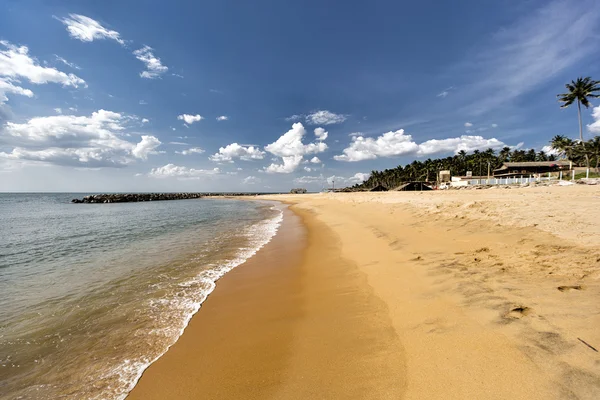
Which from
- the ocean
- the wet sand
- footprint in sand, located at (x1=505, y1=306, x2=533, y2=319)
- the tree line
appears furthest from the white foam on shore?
the tree line

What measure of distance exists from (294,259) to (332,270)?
7.00 feet

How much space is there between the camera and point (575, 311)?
11.6 feet

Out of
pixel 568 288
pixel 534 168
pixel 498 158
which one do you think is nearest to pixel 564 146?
pixel 534 168

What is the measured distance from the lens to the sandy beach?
2.79 metres

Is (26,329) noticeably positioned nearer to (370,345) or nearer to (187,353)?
(187,353)

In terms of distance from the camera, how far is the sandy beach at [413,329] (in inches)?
110

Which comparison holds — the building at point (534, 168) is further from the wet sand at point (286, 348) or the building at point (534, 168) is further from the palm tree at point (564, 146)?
the wet sand at point (286, 348)

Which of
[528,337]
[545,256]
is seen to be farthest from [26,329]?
[545,256]

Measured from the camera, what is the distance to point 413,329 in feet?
12.8

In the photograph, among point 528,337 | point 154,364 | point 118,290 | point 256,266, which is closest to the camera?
point 528,337

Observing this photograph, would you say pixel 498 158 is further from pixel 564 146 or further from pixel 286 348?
pixel 286 348

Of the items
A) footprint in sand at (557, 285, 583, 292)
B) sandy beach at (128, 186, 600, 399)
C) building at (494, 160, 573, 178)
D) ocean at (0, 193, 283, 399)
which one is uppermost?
building at (494, 160, 573, 178)

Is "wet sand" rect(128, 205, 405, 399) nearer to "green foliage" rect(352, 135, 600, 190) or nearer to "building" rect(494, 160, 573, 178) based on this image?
"building" rect(494, 160, 573, 178)

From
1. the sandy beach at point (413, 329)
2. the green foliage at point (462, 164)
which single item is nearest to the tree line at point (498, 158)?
the green foliage at point (462, 164)
